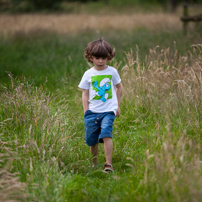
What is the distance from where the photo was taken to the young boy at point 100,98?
3.29m

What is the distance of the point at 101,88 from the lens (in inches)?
132

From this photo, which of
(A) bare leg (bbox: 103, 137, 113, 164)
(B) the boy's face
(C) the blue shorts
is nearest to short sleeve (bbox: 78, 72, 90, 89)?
(B) the boy's face

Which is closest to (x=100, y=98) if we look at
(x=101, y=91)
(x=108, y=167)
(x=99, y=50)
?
(x=101, y=91)

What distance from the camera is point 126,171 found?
3.35 meters

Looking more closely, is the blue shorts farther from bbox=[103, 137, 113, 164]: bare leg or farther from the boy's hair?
the boy's hair

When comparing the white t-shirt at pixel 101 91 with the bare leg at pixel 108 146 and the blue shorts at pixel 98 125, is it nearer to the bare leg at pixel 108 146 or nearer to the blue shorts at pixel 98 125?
the blue shorts at pixel 98 125

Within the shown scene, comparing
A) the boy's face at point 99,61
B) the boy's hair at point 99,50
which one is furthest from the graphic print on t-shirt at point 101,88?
the boy's hair at point 99,50

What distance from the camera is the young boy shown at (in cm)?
329

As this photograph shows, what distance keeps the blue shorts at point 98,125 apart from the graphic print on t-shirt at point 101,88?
18 centimetres

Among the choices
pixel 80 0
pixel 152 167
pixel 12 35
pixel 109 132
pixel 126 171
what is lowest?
pixel 126 171

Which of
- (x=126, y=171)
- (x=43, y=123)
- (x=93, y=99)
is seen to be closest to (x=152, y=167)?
(x=126, y=171)

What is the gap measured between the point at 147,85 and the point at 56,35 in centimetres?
828

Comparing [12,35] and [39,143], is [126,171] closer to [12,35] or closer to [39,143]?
[39,143]

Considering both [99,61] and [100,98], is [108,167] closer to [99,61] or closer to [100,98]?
[100,98]
